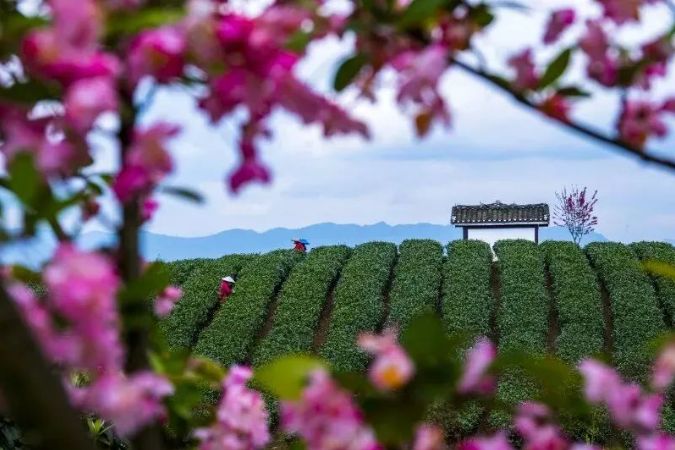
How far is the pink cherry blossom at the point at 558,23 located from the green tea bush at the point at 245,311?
22.9ft

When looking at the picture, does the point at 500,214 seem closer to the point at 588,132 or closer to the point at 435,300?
the point at 435,300

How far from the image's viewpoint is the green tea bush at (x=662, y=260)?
8.38 m

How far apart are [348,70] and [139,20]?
23 cm

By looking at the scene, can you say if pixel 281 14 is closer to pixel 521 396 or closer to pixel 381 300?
pixel 521 396

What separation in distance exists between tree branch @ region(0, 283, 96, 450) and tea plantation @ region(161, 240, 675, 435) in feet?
21.1

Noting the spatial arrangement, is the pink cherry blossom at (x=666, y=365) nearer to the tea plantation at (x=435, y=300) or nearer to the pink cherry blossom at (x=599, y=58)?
the pink cherry blossom at (x=599, y=58)

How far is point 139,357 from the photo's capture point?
31.2 inches

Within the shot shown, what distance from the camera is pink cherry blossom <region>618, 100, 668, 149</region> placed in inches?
36.5

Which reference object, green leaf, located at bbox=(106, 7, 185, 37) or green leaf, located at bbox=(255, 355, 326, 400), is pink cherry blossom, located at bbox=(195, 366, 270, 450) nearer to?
green leaf, located at bbox=(255, 355, 326, 400)

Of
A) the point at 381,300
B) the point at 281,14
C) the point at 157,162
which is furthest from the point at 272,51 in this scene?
the point at 381,300

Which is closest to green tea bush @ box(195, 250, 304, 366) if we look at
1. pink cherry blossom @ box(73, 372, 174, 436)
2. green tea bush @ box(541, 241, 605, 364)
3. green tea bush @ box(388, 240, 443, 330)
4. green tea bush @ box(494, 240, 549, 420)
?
green tea bush @ box(388, 240, 443, 330)

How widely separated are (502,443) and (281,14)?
1.45 ft

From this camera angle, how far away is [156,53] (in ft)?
2.19

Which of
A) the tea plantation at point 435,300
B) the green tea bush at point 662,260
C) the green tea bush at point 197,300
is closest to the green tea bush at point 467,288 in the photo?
the tea plantation at point 435,300
